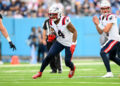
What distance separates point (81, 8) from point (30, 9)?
2.70 m

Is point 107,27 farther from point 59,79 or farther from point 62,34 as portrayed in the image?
point 59,79

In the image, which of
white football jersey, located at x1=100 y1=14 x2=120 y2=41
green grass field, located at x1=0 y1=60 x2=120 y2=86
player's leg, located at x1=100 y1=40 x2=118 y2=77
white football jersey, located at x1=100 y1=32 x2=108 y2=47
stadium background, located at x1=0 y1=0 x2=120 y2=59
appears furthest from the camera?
stadium background, located at x1=0 y1=0 x2=120 y2=59

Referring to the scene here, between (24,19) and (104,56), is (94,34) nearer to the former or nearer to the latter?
(24,19)

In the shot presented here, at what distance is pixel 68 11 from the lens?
83.9 feet

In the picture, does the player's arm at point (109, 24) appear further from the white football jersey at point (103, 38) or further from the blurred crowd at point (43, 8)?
the blurred crowd at point (43, 8)

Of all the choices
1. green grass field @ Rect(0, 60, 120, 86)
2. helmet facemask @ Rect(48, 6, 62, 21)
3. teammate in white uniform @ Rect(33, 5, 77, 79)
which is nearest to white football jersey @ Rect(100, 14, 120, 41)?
teammate in white uniform @ Rect(33, 5, 77, 79)

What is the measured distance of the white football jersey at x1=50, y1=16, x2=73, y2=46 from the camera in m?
11.7

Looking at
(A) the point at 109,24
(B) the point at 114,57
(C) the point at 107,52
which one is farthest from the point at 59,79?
→ (A) the point at 109,24

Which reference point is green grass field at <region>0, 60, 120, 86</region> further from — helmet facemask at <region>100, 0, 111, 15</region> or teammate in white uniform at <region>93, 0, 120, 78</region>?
helmet facemask at <region>100, 0, 111, 15</region>

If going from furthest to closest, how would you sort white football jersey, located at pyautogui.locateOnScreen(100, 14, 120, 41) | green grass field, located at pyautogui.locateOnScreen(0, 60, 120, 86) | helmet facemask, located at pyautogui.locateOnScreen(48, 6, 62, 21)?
white football jersey, located at pyautogui.locateOnScreen(100, 14, 120, 41) < helmet facemask, located at pyautogui.locateOnScreen(48, 6, 62, 21) < green grass field, located at pyautogui.locateOnScreen(0, 60, 120, 86)

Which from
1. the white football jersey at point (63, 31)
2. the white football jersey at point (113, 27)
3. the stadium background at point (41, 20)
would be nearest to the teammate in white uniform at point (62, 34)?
the white football jersey at point (63, 31)

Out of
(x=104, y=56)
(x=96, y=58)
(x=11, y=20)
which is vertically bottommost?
(x=96, y=58)

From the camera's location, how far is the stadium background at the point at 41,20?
25156 millimetres

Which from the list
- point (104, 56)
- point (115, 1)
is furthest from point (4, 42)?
point (104, 56)
